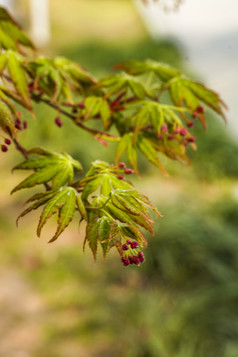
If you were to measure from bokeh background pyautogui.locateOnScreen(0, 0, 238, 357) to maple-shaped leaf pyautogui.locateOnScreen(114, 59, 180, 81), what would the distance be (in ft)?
3.01

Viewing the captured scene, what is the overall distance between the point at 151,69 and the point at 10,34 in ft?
1.27

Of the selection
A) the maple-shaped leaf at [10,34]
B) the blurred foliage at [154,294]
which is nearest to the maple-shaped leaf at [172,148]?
the maple-shaped leaf at [10,34]

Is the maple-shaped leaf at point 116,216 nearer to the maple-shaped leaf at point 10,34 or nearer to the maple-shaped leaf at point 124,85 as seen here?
the maple-shaped leaf at point 124,85

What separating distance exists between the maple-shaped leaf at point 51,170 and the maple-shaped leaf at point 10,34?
1.13ft

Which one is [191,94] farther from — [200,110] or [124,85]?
[124,85]

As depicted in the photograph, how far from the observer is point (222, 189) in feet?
15.8

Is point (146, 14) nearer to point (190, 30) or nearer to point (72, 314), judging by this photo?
point (190, 30)

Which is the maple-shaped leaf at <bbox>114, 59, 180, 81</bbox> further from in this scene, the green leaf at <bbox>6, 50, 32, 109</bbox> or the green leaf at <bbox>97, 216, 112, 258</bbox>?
the green leaf at <bbox>97, 216, 112, 258</bbox>

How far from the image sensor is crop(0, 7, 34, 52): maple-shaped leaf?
1372 mm

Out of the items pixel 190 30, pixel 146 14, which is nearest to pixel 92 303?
pixel 190 30

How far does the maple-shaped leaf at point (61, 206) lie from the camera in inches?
39.0

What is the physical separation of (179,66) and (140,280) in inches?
202

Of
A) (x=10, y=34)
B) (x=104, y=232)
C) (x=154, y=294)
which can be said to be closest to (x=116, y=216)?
(x=104, y=232)

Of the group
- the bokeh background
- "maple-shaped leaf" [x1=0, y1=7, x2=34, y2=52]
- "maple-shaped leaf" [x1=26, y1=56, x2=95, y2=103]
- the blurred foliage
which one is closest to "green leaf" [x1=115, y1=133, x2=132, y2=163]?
"maple-shaped leaf" [x1=26, y1=56, x2=95, y2=103]
